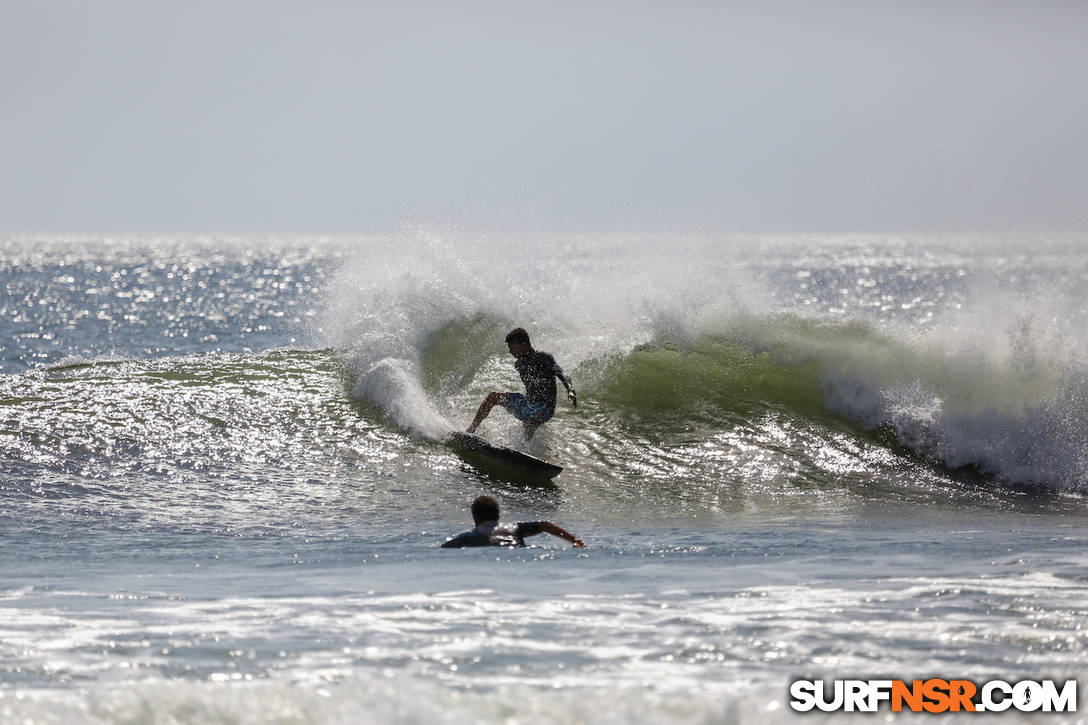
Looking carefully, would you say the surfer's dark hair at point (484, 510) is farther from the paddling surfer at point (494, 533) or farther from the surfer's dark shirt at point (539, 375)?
the surfer's dark shirt at point (539, 375)

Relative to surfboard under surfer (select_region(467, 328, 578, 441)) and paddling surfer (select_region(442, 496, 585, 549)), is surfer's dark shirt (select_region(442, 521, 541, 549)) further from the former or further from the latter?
surfboard under surfer (select_region(467, 328, 578, 441))

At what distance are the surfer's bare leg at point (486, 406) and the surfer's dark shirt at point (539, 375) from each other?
351 millimetres

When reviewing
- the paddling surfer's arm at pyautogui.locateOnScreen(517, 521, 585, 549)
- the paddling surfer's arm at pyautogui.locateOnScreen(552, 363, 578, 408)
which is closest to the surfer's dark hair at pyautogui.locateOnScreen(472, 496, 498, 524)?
the paddling surfer's arm at pyautogui.locateOnScreen(517, 521, 585, 549)

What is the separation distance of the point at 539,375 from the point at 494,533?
4.63 metres

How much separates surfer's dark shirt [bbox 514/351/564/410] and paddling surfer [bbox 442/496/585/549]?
4374 millimetres

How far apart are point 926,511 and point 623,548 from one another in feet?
12.6

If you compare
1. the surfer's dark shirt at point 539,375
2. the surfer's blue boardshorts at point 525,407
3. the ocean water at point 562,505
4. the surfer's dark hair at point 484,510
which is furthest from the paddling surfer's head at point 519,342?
the surfer's dark hair at point 484,510

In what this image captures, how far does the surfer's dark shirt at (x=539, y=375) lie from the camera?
42.3ft

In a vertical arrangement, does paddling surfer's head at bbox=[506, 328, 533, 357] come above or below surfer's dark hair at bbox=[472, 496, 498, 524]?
above

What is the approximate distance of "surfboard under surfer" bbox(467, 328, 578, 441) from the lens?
12898 mm

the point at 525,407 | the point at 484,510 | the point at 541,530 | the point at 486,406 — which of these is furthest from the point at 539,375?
the point at 541,530

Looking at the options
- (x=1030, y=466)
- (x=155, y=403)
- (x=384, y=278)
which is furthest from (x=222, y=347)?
(x=1030, y=466)

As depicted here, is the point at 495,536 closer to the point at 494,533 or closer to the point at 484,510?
the point at 494,533

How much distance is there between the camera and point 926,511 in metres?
10.8
